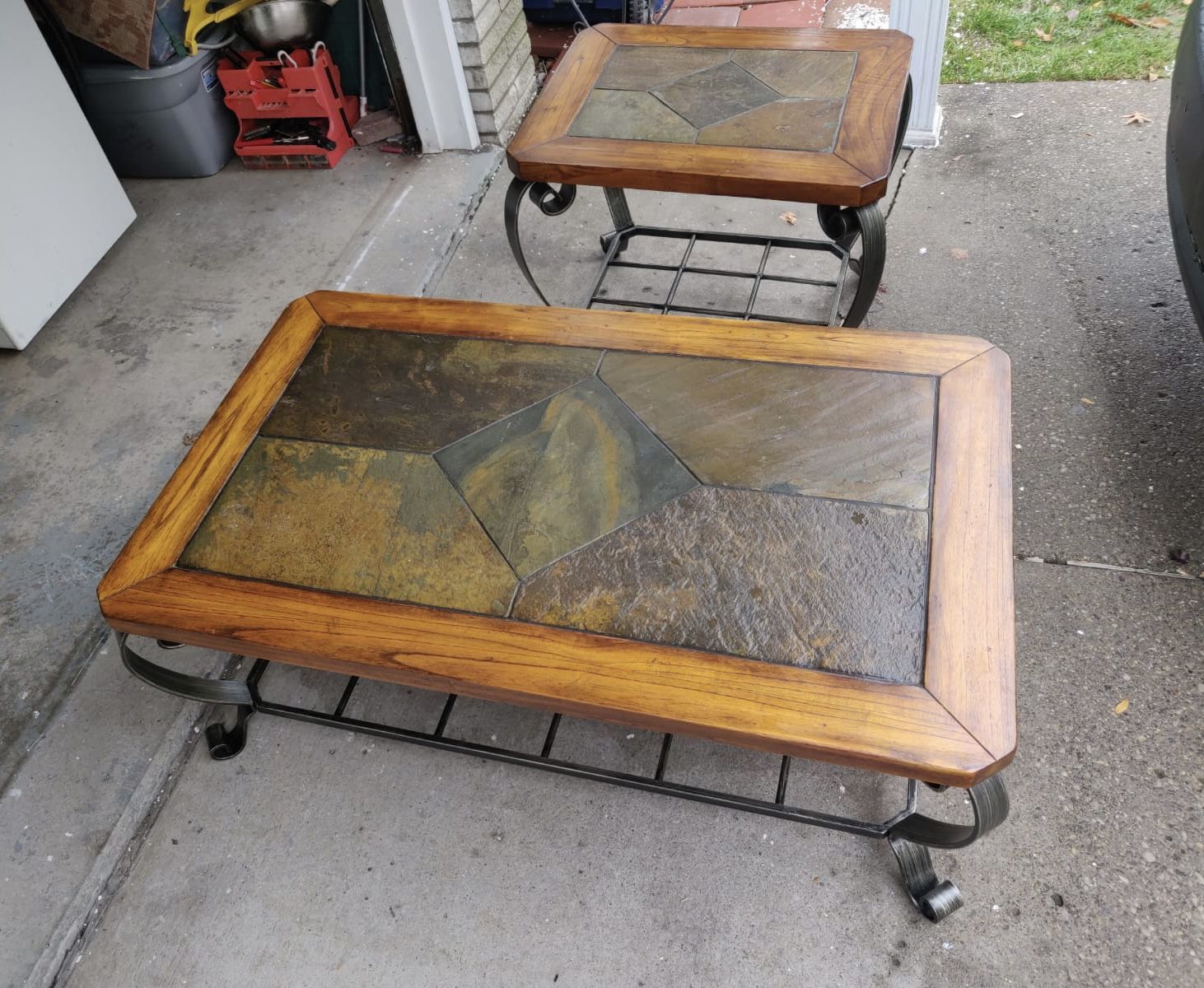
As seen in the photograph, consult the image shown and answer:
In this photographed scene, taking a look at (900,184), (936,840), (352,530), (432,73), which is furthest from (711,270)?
(936,840)

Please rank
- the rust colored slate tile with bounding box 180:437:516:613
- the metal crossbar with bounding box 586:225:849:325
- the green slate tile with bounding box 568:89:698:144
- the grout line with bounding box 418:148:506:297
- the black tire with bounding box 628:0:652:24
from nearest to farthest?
1. the rust colored slate tile with bounding box 180:437:516:613
2. the green slate tile with bounding box 568:89:698:144
3. the metal crossbar with bounding box 586:225:849:325
4. the grout line with bounding box 418:148:506:297
5. the black tire with bounding box 628:0:652:24

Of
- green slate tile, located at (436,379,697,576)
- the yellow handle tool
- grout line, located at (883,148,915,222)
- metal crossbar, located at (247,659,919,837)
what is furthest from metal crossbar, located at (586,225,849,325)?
the yellow handle tool

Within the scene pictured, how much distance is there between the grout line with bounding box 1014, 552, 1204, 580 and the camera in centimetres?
194

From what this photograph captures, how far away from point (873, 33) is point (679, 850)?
208 centimetres

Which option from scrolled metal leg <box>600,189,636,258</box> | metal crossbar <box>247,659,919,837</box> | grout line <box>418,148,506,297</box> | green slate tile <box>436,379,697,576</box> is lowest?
metal crossbar <box>247,659,919,837</box>

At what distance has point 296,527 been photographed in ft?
4.94

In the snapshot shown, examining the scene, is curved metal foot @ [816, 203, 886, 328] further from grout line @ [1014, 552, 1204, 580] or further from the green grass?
the green grass

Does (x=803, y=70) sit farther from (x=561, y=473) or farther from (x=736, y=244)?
(x=561, y=473)

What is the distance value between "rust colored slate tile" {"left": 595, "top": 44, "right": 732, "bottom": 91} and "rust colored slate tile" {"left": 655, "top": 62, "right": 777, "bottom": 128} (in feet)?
0.13

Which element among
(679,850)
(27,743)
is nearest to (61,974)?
(27,743)

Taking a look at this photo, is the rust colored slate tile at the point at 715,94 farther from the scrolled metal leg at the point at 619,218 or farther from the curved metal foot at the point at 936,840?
the curved metal foot at the point at 936,840

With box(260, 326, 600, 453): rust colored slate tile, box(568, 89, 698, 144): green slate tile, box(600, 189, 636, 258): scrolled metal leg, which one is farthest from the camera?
box(600, 189, 636, 258): scrolled metal leg

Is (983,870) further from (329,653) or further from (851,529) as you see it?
(329,653)

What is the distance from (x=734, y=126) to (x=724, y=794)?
151 cm
